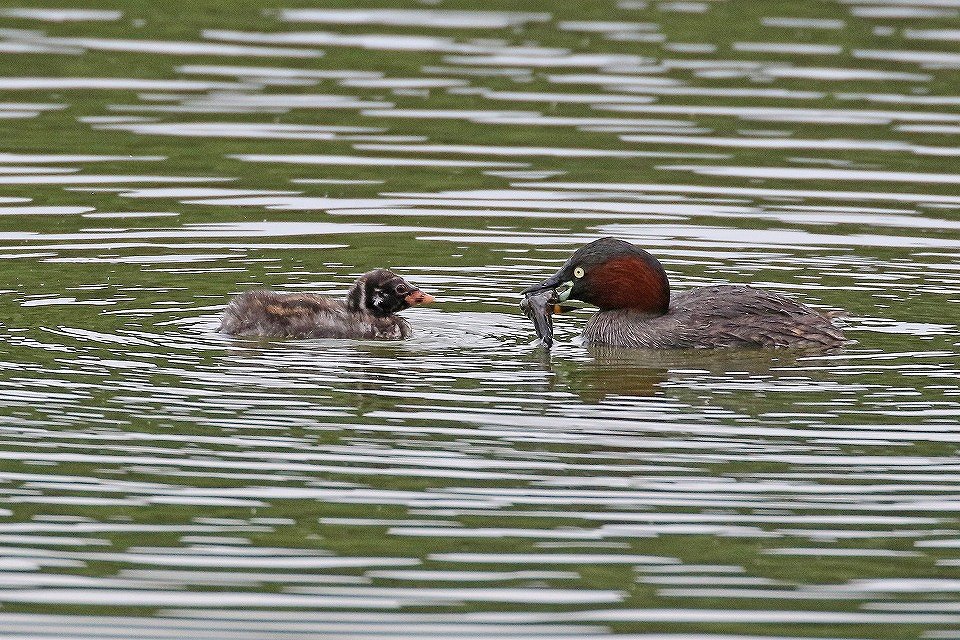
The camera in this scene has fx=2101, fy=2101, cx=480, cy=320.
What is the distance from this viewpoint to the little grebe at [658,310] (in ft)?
43.1

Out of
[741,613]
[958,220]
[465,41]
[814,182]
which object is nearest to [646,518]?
[741,613]

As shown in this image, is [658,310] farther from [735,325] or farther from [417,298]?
[417,298]

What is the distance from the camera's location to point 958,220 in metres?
16.8

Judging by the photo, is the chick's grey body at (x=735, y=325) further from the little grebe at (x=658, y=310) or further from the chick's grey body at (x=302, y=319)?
the chick's grey body at (x=302, y=319)

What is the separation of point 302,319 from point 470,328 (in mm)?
1079

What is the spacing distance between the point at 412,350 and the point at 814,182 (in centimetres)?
658

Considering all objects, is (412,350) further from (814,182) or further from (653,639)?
(814,182)

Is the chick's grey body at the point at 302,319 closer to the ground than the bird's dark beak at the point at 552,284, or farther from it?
closer to the ground

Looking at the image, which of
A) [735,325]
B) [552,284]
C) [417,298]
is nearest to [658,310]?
[735,325]

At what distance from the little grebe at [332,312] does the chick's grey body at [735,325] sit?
1.41 m

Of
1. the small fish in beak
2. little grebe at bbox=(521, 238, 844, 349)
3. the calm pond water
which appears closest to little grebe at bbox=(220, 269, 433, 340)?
the calm pond water

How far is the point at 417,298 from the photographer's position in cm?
1347

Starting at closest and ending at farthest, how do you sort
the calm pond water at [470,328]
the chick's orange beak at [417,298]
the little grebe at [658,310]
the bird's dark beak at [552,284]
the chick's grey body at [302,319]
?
the calm pond water at [470,328], the chick's grey body at [302,319], the little grebe at [658,310], the bird's dark beak at [552,284], the chick's orange beak at [417,298]

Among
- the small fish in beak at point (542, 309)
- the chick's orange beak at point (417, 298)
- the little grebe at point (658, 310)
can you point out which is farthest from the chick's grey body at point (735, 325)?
the chick's orange beak at point (417, 298)
